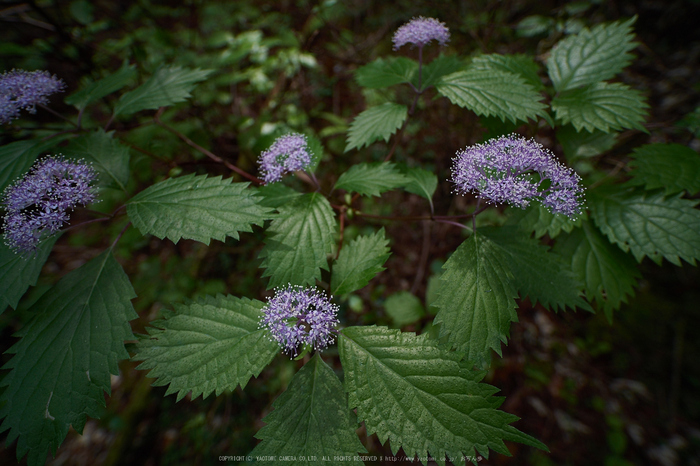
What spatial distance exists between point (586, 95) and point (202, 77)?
Result: 2.55 metres

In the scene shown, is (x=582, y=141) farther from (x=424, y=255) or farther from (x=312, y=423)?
(x=312, y=423)

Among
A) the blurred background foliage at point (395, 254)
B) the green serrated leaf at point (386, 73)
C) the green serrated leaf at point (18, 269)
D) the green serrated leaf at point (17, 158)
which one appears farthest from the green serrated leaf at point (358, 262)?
the green serrated leaf at point (17, 158)

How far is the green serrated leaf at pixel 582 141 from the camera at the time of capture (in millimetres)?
1975

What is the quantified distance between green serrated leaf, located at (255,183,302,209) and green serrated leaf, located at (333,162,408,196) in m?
0.31

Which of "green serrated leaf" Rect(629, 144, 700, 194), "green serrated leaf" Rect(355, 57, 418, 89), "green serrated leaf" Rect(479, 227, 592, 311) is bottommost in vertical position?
"green serrated leaf" Rect(479, 227, 592, 311)

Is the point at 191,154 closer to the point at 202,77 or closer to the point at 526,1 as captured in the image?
the point at 202,77

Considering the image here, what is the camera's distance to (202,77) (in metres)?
2.16

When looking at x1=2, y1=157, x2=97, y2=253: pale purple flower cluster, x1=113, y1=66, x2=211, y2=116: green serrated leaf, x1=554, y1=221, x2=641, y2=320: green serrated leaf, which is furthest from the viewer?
x1=113, y1=66, x2=211, y2=116: green serrated leaf

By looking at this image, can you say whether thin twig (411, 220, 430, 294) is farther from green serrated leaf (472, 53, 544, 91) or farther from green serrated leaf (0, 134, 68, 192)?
green serrated leaf (0, 134, 68, 192)

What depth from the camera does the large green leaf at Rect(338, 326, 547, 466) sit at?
1.23 meters

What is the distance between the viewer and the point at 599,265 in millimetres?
1830

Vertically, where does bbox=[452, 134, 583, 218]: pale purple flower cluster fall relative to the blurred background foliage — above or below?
above

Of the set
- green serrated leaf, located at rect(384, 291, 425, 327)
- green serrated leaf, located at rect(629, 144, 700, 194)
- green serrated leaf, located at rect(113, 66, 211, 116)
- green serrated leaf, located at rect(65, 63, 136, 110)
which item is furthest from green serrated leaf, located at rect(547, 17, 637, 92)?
green serrated leaf, located at rect(65, 63, 136, 110)

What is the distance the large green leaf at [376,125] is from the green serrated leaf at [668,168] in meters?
1.46
